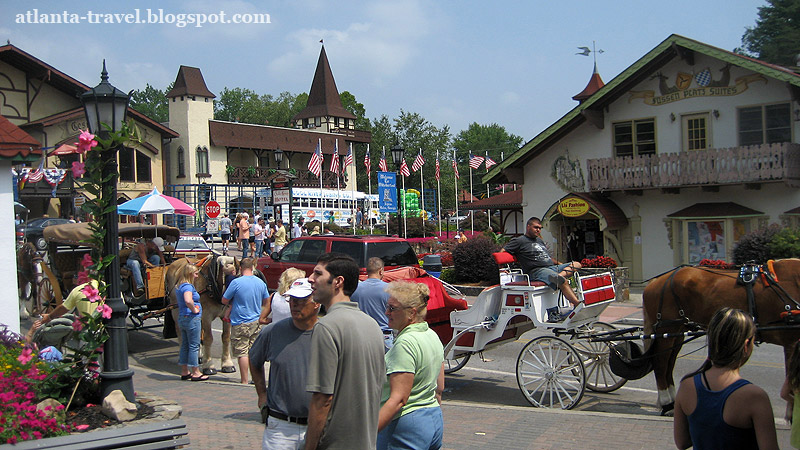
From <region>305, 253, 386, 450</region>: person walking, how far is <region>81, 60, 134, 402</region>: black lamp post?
13.7 ft

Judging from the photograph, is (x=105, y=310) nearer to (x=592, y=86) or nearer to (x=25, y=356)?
(x=25, y=356)

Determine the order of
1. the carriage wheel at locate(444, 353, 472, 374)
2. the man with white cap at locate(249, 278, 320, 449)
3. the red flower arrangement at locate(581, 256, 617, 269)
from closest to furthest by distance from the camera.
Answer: the man with white cap at locate(249, 278, 320, 449), the carriage wheel at locate(444, 353, 472, 374), the red flower arrangement at locate(581, 256, 617, 269)

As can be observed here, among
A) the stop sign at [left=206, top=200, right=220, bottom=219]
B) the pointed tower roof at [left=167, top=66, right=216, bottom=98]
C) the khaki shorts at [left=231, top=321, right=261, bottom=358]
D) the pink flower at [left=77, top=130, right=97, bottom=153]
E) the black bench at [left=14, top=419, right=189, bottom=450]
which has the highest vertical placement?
the pointed tower roof at [left=167, top=66, right=216, bottom=98]

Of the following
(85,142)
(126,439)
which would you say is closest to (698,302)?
(126,439)

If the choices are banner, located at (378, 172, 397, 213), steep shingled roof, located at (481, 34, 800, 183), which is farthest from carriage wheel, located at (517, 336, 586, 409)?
steep shingled roof, located at (481, 34, 800, 183)

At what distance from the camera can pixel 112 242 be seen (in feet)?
24.3

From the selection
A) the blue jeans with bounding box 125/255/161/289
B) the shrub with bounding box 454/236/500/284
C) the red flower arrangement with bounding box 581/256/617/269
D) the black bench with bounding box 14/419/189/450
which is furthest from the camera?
the shrub with bounding box 454/236/500/284

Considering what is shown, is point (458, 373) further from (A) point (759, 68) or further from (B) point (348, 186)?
(B) point (348, 186)

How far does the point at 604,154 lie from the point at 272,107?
8415cm

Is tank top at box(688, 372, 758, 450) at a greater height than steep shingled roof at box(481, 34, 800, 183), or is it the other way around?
steep shingled roof at box(481, 34, 800, 183)

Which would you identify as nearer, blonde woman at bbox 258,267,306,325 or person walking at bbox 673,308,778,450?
person walking at bbox 673,308,778,450

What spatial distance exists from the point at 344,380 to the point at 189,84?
5437 centimetres

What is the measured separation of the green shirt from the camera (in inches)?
167

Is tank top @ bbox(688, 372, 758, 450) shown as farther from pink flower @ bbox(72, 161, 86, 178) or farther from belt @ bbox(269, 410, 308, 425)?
pink flower @ bbox(72, 161, 86, 178)
